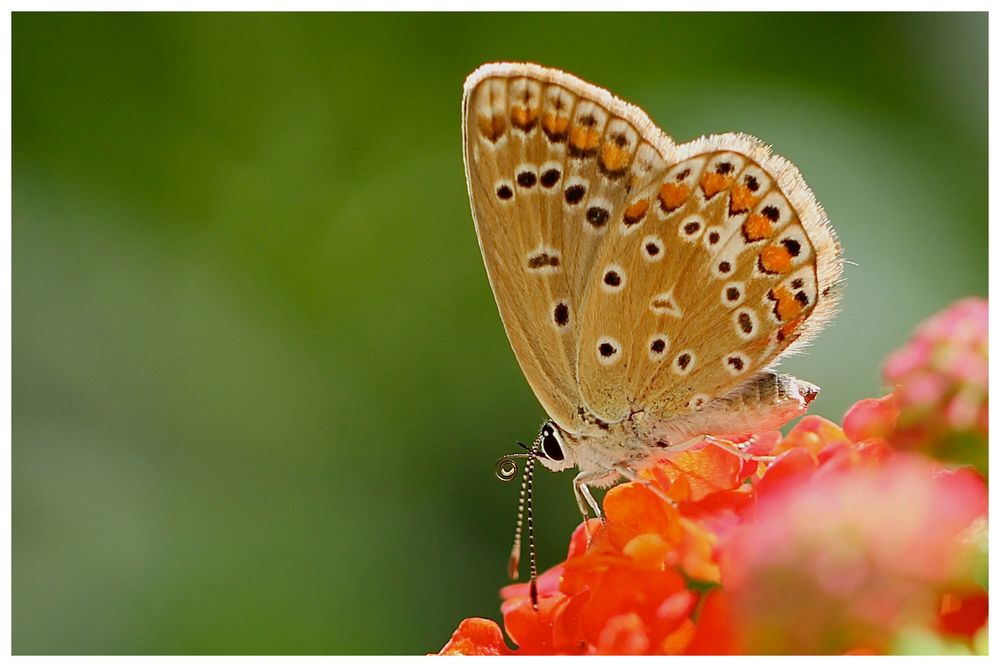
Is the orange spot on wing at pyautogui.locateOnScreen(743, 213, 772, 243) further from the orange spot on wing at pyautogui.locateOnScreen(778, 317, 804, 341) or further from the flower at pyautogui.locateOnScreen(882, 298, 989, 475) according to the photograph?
the flower at pyautogui.locateOnScreen(882, 298, 989, 475)

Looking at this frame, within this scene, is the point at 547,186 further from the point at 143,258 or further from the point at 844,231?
the point at 143,258

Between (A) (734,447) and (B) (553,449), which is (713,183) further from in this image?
(B) (553,449)

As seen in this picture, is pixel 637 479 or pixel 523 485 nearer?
pixel 637 479

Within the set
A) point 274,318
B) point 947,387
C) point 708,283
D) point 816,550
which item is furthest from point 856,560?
point 274,318

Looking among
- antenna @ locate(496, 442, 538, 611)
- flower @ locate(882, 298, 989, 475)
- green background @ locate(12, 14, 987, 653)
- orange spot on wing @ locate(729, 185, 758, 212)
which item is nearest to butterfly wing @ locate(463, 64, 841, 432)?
orange spot on wing @ locate(729, 185, 758, 212)

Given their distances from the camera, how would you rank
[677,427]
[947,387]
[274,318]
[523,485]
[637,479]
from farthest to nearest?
1. [274,318]
2. [523,485]
3. [677,427]
4. [637,479]
5. [947,387]

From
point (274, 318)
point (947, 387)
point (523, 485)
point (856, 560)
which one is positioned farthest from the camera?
Answer: point (274, 318)
